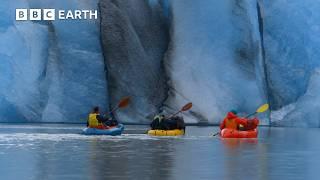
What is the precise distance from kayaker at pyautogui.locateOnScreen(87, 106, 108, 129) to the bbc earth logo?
1134 centimetres

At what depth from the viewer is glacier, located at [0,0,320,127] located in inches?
1094

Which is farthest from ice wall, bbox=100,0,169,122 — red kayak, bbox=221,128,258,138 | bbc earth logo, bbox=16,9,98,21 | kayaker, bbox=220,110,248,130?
red kayak, bbox=221,128,258,138

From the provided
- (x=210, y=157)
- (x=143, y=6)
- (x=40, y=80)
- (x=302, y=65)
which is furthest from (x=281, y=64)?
(x=210, y=157)

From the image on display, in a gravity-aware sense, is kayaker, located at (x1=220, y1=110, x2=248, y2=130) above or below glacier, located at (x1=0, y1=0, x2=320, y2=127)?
below

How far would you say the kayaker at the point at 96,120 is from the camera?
59.0 feet

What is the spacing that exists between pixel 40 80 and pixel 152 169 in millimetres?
21331

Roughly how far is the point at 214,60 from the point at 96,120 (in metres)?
10.6

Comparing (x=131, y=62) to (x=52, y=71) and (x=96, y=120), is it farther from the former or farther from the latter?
(x=96, y=120)

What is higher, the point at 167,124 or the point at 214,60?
the point at 214,60

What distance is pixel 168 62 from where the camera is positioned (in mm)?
28609

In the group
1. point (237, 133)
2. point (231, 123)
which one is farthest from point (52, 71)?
point (237, 133)

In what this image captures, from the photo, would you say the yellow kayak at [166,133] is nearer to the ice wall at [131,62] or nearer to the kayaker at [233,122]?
the kayaker at [233,122]

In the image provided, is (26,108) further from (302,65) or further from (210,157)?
(210,157)

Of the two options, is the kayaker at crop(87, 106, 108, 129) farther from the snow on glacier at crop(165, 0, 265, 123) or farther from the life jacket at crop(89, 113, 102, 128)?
the snow on glacier at crop(165, 0, 265, 123)
